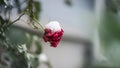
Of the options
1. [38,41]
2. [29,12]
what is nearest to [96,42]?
[38,41]

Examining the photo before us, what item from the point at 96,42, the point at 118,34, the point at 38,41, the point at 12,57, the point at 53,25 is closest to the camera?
the point at 53,25

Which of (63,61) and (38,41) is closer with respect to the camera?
(38,41)

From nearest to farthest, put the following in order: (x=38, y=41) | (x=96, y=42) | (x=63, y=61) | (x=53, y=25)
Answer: (x=53, y=25)
(x=38, y=41)
(x=63, y=61)
(x=96, y=42)

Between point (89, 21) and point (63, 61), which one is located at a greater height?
point (89, 21)

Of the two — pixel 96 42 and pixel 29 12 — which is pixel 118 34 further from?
pixel 29 12

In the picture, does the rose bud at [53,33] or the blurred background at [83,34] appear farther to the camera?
the blurred background at [83,34]

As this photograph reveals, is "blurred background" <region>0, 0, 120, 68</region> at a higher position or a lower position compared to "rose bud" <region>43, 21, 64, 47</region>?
higher

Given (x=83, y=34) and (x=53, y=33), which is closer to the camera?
(x=53, y=33)

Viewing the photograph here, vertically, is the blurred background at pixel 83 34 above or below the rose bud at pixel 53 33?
above

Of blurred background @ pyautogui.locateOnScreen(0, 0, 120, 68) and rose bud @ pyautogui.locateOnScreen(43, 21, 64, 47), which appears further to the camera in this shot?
blurred background @ pyautogui.locateOnScreen(0, 0, 120, 68)

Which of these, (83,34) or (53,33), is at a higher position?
(83,34)

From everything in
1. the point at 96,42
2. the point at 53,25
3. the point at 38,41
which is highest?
the point at 96,42
